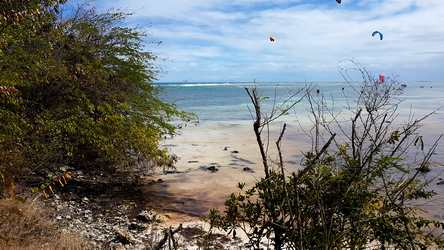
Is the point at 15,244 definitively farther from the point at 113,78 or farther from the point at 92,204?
the point at 113,78

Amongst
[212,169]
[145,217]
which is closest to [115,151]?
[145,217]

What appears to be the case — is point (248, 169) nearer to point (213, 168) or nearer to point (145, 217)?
point (213, 168)

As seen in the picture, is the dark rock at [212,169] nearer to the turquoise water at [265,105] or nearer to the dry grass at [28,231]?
the turquoise water at [265,105]

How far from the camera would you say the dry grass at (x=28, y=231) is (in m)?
7.94

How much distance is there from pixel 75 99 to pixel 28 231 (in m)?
6.81

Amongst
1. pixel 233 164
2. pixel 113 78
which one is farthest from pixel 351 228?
pixel 233 164

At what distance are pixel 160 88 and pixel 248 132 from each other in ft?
47.3

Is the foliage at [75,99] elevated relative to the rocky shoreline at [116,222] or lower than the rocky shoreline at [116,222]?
elevated

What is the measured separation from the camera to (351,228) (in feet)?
14.2

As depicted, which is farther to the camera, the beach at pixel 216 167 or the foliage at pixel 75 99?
the beach at pixel 216 167

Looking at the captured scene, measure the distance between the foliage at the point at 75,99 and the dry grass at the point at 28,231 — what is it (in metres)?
2.25

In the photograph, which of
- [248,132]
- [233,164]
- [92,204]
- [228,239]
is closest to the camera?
[228,239]

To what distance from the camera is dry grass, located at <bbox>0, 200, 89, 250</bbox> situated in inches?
313

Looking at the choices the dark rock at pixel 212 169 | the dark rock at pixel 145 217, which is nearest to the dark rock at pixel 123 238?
the dark rock at pixel 145 217
